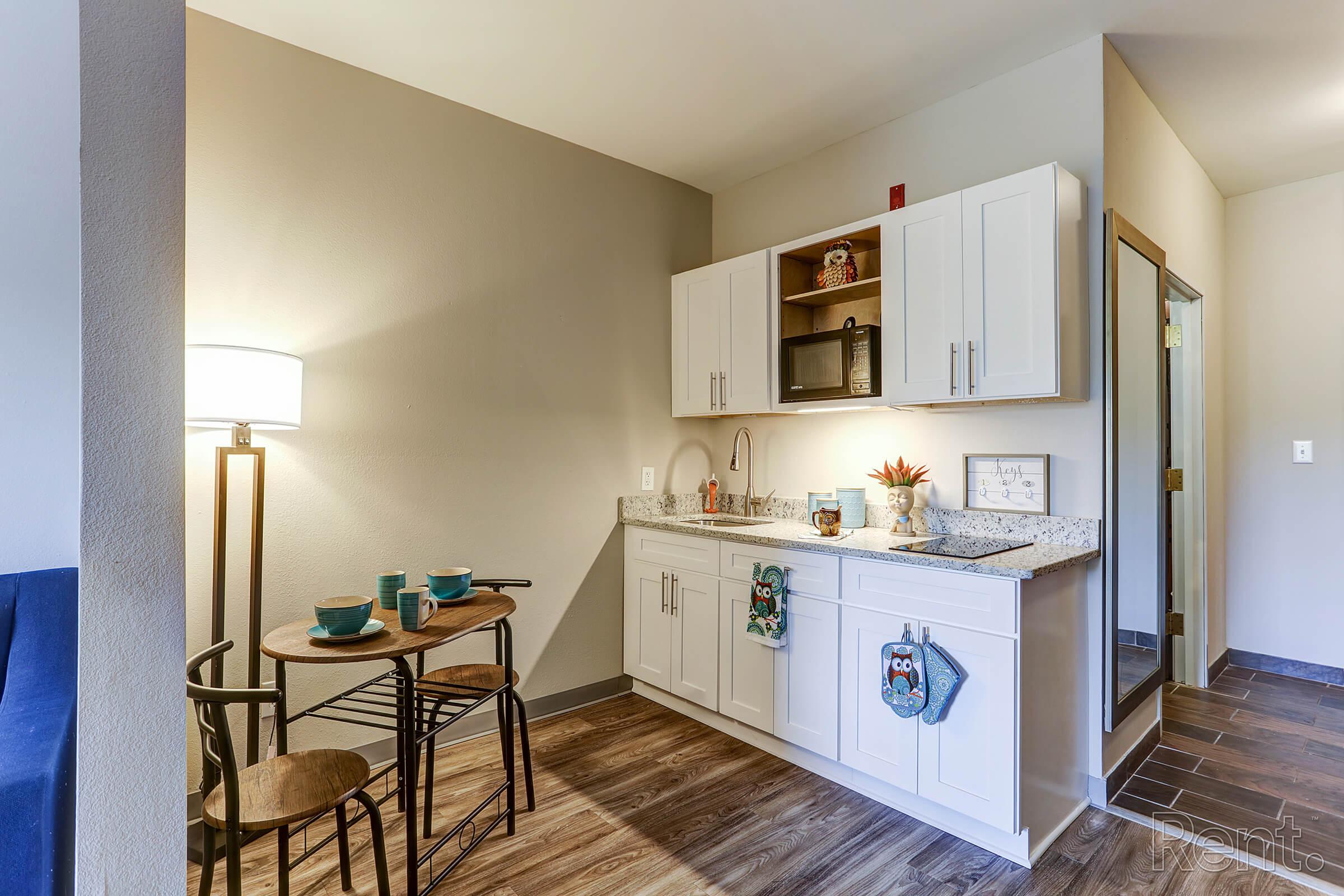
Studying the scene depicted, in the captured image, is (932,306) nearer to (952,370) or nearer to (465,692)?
(952,370)

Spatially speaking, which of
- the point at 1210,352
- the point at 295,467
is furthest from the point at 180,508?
the point at 1210,352

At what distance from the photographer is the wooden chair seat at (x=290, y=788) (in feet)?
4.48

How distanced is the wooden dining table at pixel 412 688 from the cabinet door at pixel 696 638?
2.90 ft

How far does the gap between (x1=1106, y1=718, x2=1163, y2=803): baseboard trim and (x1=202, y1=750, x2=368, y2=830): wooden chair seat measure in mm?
2361

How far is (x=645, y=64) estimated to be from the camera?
2.46 meters

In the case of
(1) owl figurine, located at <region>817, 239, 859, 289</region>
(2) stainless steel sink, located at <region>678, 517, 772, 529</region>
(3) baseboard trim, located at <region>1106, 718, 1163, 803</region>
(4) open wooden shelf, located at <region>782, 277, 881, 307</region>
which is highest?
(1) owl figurine, located at <region>817, 239, 859, 289</region>

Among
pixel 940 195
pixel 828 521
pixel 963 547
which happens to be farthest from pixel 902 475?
pixel 940 195

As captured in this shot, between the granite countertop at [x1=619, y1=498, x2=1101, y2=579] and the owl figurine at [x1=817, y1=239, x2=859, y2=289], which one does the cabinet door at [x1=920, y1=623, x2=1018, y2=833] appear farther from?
the owl figurine at [x1=817, y1=239, x2=859, y2=289]

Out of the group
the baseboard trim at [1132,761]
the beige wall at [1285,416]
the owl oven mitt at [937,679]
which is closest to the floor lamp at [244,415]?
the owl oven mitt at [937,679]

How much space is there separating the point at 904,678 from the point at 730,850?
0.75 meters

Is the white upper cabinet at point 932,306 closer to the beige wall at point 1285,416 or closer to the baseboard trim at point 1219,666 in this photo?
the beige wall at point 1285,416

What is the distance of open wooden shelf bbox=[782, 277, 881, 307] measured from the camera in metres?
2.69

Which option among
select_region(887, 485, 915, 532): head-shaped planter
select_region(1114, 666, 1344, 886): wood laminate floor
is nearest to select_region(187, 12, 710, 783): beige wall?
select_region(887, 485, 915, 532): head-shaped planter

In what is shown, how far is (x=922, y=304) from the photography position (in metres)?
2.43
